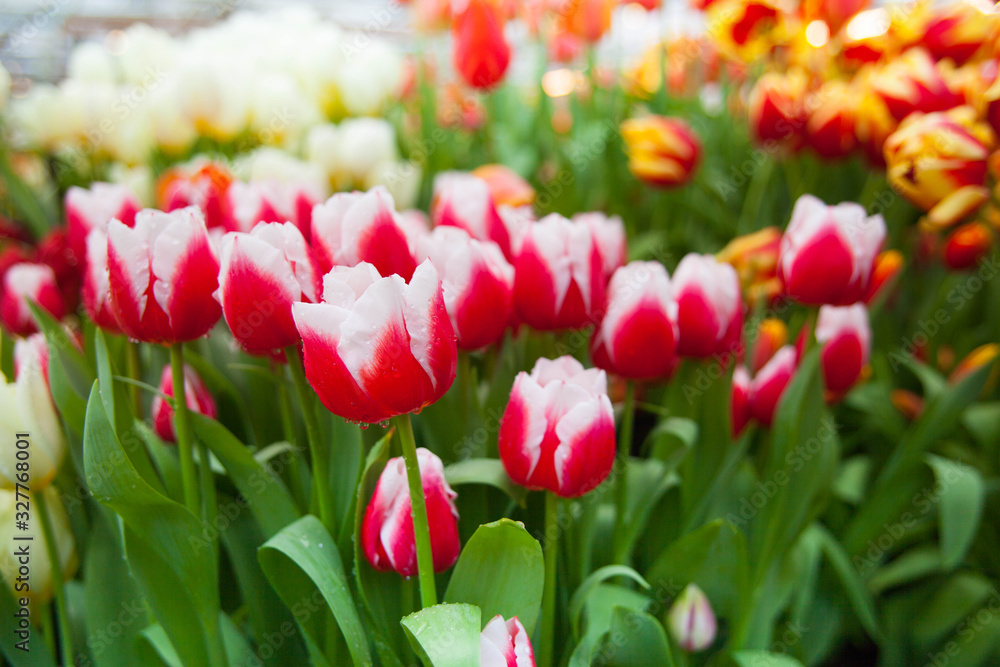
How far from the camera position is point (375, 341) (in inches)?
15.0

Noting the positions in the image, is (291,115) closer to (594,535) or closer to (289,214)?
(289,214)

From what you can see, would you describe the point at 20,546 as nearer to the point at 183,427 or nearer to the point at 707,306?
the point at 183,427

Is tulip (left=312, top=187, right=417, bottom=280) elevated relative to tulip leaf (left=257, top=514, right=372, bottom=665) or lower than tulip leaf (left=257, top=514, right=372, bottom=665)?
elevated

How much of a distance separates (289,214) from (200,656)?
382 mm

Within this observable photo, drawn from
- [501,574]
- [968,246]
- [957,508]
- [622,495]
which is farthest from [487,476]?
[968,246]

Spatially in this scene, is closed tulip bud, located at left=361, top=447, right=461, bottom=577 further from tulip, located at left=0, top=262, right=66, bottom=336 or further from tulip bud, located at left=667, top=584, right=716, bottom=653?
tulip, located at left=0, top=262, right=66, bottom=336

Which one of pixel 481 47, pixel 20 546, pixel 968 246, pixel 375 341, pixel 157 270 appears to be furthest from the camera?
pixel 481 47

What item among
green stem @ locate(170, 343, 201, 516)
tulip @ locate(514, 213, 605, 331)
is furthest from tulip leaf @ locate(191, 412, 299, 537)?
tulip @ locate(514, 213, 605, 331)

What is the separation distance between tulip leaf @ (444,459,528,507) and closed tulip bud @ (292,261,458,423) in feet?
0.48

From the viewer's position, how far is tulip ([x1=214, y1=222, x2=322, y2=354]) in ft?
1.44

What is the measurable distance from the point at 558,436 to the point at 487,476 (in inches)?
3.8

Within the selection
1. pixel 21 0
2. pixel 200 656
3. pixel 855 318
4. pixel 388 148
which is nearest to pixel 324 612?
pixel 200 656

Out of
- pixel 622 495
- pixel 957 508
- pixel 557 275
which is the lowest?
pixel 957 508

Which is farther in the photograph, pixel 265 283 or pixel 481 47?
pixel 481 47
